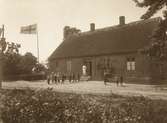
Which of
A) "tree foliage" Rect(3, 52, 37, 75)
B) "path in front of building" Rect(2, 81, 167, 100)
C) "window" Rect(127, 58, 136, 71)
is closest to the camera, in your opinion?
"path in front of building" Rect(2, 81, 167, 100)

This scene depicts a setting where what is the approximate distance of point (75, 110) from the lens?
8.82m

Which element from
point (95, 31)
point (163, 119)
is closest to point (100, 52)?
point (95, 31)

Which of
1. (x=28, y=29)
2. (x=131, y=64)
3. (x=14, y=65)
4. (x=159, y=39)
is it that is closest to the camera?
(x=159, y=39)

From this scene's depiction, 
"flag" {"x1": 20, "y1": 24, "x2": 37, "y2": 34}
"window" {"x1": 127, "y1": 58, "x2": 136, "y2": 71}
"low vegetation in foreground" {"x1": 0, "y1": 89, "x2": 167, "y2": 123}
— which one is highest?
"flag" {"x1": 20, "y1": 24, "x2": 37, "y2": 34}

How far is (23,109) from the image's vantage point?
399 inches

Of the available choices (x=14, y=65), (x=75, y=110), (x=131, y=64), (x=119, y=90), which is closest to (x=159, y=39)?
(x=119, y=90)

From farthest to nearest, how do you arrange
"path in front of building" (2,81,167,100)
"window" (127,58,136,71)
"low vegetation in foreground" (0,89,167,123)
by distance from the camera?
"window" (127,58,136,71)
"path in front of building" (2,81,167,100)
"low vegetation in foreground" (0,89,167,123)

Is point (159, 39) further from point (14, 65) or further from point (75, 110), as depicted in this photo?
point (14, 65)

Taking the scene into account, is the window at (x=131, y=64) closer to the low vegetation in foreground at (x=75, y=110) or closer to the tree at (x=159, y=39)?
the tree at (x=159, y=39)

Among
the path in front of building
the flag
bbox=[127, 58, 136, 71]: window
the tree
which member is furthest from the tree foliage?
the tree

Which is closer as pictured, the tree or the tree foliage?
the tree

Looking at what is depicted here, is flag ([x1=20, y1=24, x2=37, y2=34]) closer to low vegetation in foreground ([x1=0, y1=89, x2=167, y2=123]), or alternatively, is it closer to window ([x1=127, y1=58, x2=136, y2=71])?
window ([x1=127, y1=58, x2=136, y2=71])

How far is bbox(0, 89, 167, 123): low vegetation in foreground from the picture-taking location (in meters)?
7.87

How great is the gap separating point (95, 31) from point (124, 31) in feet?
22.7
